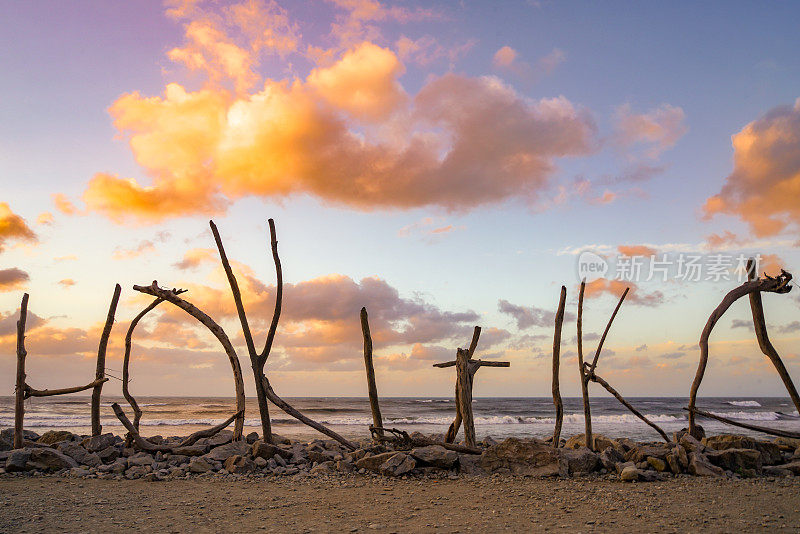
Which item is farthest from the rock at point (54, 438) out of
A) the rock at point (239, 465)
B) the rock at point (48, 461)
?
the rock at point (239, 465)

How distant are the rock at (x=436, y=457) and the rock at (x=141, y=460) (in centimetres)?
528

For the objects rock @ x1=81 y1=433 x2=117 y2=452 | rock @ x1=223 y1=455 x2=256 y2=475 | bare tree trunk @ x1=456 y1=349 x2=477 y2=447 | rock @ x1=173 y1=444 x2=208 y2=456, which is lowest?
rock @ x1=223 y1=455 x2=256 y2=475

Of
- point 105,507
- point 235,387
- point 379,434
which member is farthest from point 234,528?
point 235,387

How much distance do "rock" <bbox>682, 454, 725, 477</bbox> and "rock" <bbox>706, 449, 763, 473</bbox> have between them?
0.80ft

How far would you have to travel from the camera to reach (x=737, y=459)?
34.0 ft

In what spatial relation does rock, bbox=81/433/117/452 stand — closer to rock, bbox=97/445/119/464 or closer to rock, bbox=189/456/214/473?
rock, bbox=97/445/119/464

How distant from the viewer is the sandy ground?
691cm

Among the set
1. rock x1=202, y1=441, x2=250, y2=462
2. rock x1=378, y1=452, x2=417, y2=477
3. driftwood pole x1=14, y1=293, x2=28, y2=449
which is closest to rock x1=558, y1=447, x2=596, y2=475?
rock x1=378, y1=452, x2=417, y2=477

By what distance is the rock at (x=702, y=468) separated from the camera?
9.89 metres

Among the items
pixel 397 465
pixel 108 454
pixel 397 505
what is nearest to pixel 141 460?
pixel 108 454

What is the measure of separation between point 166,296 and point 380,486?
641 centimetres

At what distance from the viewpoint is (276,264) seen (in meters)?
12.0

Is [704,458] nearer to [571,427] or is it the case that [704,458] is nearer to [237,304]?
[237,304]

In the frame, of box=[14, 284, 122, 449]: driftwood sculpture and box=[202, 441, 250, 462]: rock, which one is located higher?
box=[14, 284, 122, 449]: driftwood sculpture
